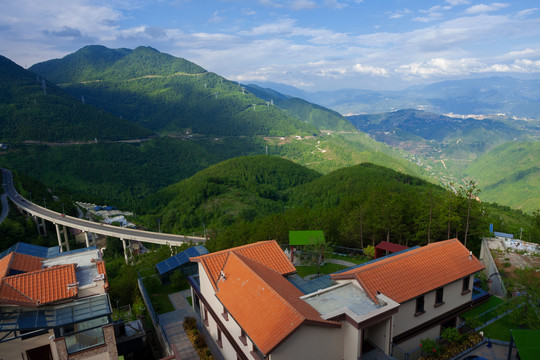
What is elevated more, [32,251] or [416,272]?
[416,272]

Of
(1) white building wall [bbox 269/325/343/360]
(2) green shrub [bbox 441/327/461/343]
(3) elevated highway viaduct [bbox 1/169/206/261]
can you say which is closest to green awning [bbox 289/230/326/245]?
(2) green shrub [bbox 441/327/461/343]

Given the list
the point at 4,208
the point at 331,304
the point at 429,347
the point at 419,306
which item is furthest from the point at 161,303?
the point at 4,208

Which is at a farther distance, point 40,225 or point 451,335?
point 40,225

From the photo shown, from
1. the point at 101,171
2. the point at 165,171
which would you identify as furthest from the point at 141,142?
the point at 101,171

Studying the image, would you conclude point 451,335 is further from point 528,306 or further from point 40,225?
point 40,225

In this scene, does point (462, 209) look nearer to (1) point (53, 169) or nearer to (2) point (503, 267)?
(2) point (503, 267)

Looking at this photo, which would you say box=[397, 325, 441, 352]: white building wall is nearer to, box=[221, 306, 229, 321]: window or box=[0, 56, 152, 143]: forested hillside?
box=[221, 306, 229, 321]: window
